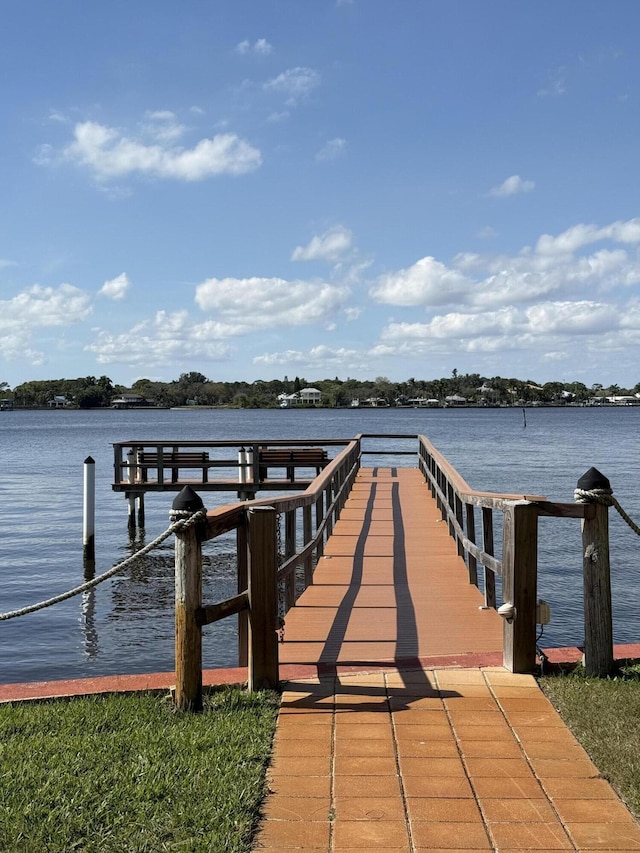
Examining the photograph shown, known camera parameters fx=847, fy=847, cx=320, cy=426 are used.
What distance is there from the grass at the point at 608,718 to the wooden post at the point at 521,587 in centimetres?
22

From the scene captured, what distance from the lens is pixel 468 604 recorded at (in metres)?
8.02

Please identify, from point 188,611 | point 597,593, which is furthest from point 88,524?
point 597,593

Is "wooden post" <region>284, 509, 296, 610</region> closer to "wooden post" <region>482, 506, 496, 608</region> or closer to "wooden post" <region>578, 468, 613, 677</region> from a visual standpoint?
"wooden post" <region>482, 506, 496, 608</region>

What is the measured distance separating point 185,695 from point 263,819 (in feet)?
4.65

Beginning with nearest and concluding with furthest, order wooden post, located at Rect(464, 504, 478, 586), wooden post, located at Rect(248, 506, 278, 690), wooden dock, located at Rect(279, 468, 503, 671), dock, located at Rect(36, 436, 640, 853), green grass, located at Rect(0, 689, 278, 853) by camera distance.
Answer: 1. green grass, located at Rect(0, 689, 278, 853)
2. dock, located at Rect(36, 436, 640, 853)
3. wooden post, located at Rect(248, 506, 278, 690)
4. wooden dock, located at Rect(279, 468, 503, 671)
5. wooden post, located at Rect(464, 504, 478, 586)

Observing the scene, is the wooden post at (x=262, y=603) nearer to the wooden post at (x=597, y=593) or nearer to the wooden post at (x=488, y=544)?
the wooden post at (x=597, y=593)

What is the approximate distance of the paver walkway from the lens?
3.44 metres

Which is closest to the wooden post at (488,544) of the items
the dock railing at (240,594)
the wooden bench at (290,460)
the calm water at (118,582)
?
the dock railing at (240,594)

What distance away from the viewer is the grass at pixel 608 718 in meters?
3.98

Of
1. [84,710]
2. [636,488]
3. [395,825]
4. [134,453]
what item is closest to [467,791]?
[395,825]

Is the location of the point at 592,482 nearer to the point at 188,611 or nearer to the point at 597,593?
the point at 597,593

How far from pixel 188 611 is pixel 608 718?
2.41m

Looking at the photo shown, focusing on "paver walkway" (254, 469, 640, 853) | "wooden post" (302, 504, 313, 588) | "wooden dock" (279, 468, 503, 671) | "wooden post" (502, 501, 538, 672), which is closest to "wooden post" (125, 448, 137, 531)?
"wooden dock" (279, 468, 503, 671)

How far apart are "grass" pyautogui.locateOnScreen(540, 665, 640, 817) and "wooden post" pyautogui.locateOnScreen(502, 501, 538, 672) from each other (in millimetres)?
219
